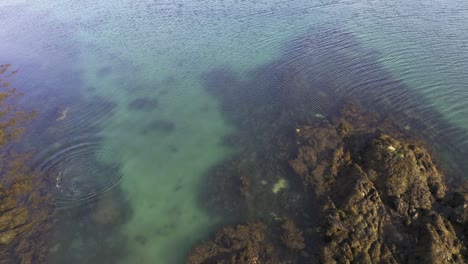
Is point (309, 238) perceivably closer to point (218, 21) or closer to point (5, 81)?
point (218, 21)

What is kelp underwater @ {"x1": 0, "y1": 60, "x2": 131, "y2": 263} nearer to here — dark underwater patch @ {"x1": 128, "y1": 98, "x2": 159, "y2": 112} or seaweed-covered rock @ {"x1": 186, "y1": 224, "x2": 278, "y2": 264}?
dark underwater patch @ {"x1": 128, "y1": 98, "x2": 159, "y2": 112}

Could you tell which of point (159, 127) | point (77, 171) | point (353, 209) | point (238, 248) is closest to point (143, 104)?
point (159, 127)

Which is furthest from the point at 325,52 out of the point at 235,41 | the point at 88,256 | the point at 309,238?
the point at 88,256

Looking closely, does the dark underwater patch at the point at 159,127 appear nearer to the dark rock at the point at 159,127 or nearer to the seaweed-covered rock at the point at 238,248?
the dark rock at the point at 159,127

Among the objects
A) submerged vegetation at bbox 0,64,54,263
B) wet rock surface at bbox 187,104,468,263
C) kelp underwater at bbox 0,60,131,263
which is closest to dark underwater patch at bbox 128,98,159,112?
kelp underwater at bbox 0,60,131,263

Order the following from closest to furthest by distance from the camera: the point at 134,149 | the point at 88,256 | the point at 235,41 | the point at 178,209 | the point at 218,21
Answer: the point at 88,256 → the point at 178,209 → the point at 134,149 → the point at 235,41 → the point at 218,21

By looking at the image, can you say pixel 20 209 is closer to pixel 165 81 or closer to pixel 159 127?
pixel 159 127

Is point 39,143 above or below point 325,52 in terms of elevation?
below
